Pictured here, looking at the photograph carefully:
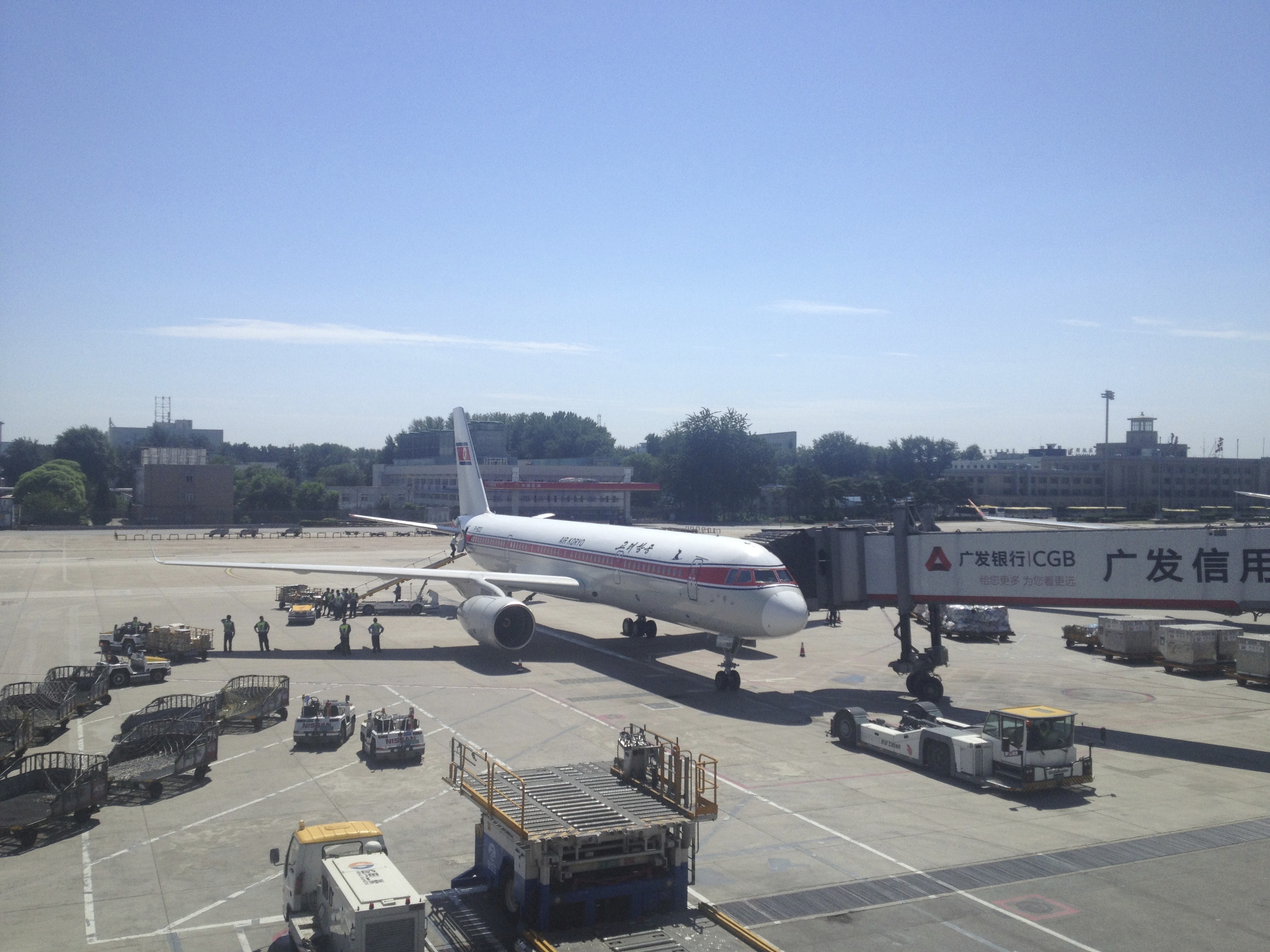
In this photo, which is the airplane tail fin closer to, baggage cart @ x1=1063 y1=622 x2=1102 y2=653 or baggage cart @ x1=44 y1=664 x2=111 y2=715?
baggage cart @ x1=44 y1=664 x2=111 y2=715

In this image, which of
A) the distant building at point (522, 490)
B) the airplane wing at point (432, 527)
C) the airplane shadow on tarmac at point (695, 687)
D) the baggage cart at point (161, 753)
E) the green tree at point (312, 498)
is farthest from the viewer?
the green tree at point (312, 498)

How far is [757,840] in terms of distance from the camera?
1964 centimetres

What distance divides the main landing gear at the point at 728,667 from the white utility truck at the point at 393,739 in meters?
12.2

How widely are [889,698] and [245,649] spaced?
93.6 ft

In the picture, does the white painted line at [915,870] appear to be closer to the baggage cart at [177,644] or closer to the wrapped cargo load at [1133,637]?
the baggage cart at [177,644]

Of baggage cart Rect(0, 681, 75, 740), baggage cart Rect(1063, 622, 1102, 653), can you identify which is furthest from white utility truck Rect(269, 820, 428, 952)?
baggage cart Rect(1063, 622, 1102, 653)

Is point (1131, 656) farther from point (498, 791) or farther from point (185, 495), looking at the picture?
point (185, 495)

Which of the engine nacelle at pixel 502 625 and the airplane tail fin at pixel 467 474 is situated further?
the airplane tail fin at pixel 467 474

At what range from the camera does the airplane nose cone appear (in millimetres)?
31906

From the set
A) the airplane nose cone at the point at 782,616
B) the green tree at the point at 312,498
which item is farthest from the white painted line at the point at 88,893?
the green tree at the point at 312,498

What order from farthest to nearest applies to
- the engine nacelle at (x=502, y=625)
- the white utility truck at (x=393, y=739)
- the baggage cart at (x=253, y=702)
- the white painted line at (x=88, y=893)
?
the engine nacelle at (x=502, y=625) < the baggage cart at (x=253, y=702) < the white utility truck at (x=393, y=739) < the white painted line at (x=88, y=893)

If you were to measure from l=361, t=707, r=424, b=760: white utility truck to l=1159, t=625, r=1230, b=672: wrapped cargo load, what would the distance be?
32.2m

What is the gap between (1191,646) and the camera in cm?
3938

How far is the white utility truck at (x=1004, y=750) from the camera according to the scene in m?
23.1
